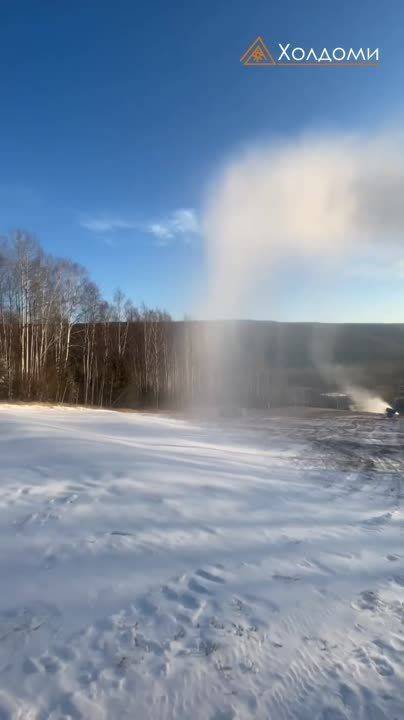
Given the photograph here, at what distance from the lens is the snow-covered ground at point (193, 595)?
7.68ft

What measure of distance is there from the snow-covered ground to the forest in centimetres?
2084

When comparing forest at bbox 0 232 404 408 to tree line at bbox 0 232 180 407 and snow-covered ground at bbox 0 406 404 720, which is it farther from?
snow-covered ground at bbox 0 406 404 720

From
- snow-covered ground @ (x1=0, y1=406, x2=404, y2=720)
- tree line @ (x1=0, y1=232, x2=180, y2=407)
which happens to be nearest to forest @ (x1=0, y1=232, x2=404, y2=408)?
tree line @ (x1=0, y1=232, x2=180, y2=407)

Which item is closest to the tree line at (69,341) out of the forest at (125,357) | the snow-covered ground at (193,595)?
the forest at (125,357)

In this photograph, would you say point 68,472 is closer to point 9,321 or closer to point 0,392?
point 0,392

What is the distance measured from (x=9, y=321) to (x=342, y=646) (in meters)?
27.5

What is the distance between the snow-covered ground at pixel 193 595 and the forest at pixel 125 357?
20837 mm

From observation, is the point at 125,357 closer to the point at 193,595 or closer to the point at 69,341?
the point at 69,341

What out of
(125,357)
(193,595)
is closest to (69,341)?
(125,357)

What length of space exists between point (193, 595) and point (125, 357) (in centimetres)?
3379

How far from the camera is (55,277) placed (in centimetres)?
2788

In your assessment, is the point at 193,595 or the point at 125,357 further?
the point at 125,357

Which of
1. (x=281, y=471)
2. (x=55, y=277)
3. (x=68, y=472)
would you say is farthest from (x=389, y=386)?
(x=68, y=472)

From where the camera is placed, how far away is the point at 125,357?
1426 inches
